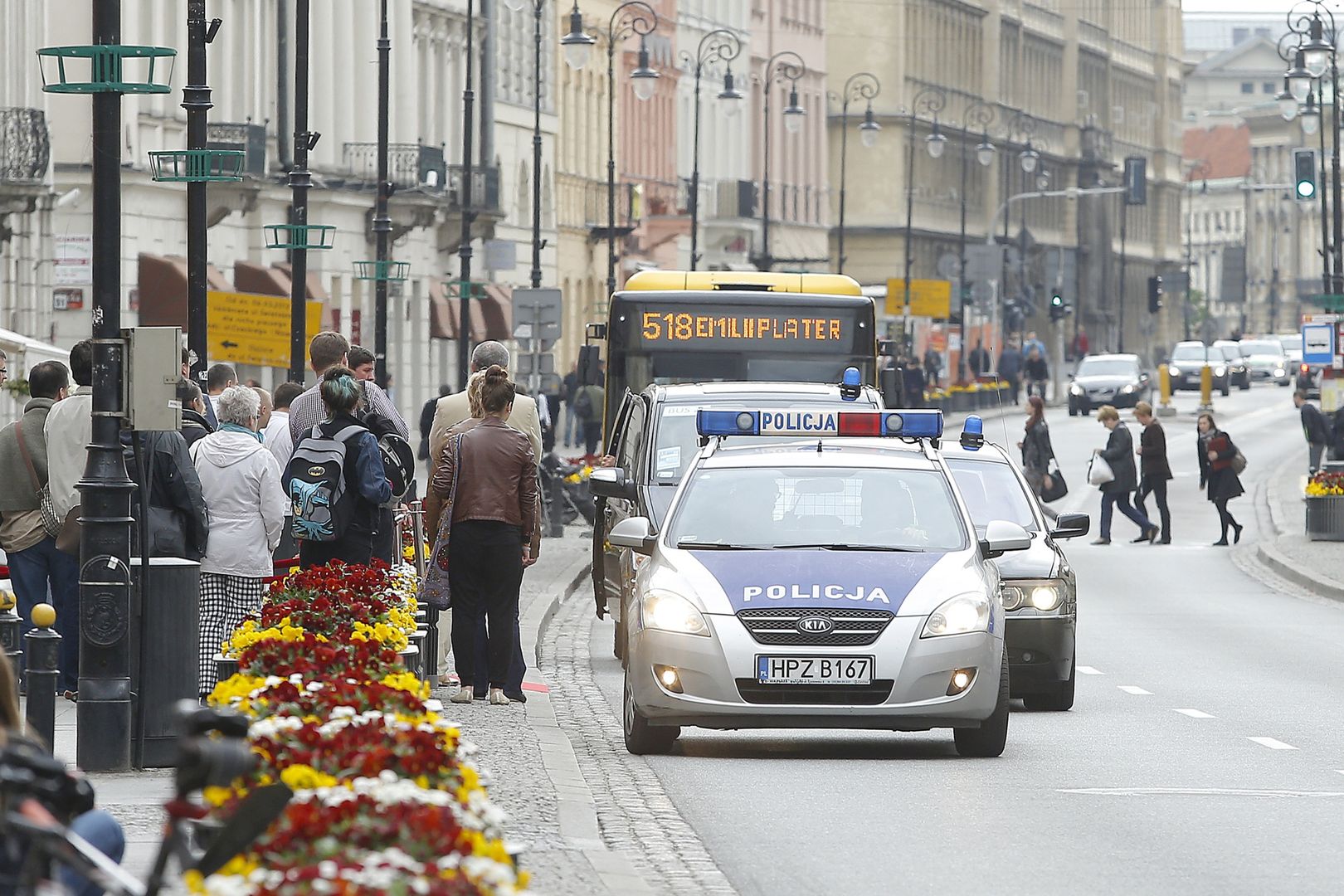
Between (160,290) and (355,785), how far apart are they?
38.5 meters

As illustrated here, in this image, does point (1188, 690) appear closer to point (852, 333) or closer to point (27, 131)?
point (852, 333)

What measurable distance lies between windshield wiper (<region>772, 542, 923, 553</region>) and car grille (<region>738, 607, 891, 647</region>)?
664 mm

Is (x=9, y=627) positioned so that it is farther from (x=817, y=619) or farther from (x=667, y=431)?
(x=667, y=431)

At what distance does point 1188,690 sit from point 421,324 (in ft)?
145

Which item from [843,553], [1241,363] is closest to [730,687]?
[843,553]

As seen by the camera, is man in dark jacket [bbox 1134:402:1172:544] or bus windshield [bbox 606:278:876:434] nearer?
bus windshield [bbox 606:278:876:434]

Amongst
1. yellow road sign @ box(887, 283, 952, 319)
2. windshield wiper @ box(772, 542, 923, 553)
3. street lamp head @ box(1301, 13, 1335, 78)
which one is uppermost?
street lamp head @ box(1301, 13, 1335, 78)

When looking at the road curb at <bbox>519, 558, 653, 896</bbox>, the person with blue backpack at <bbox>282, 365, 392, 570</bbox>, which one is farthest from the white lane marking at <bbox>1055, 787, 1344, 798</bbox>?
the person with blue backpack at <bbox>282, 365, 392, 570</bbox>

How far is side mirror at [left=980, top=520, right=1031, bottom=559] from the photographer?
15.2 metres

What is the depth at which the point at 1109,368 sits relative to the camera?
89.4 m

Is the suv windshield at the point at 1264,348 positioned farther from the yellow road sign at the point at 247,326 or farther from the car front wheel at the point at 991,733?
the car front wheel at the point at 991,733

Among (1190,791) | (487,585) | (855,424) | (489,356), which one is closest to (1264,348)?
(489,356)

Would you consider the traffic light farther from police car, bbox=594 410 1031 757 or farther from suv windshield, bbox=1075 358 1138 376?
suv windshield, bbox=1075 358 1138 376

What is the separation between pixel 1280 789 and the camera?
1374 cm
